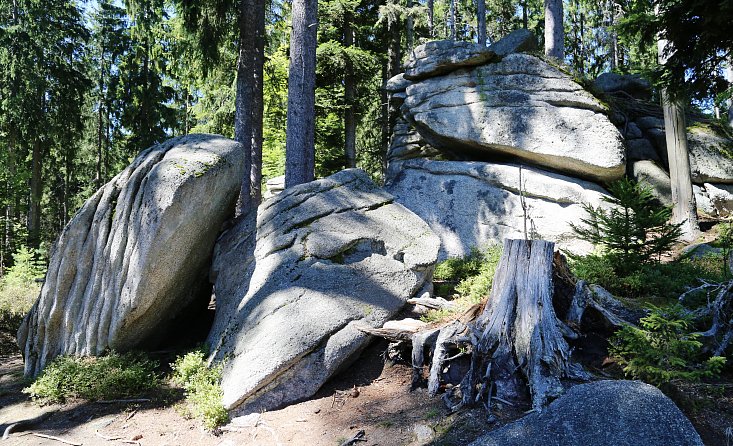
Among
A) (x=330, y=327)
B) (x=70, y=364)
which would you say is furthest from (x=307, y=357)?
(x=70, y=364)

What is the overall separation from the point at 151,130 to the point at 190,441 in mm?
19864

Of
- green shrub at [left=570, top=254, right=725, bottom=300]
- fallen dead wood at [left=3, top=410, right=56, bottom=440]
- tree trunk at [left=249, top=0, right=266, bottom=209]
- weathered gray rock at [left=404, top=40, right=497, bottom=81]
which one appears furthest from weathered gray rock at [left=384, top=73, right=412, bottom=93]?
fallen dead wood at [left=3, top=410, right=56, bottom=440]

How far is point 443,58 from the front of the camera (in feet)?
41.1

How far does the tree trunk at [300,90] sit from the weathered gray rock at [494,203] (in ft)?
10.2

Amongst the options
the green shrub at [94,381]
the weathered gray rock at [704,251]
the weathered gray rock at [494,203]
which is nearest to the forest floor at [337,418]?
the green shrub at [94,381]

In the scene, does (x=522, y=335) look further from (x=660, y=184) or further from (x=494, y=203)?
(x=660, y=184)

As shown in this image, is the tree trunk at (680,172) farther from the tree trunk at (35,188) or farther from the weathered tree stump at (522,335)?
the tree trunk at (35,188)

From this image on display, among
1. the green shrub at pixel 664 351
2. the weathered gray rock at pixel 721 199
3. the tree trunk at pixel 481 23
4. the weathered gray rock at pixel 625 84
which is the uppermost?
the tree trunk at pixel 481 23

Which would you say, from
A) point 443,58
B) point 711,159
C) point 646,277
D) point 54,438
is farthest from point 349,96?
point 54,438

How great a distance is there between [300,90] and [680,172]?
908 centimetres

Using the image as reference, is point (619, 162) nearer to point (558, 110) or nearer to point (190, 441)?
point (558, 110)

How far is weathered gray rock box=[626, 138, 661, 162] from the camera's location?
1258 centimetres

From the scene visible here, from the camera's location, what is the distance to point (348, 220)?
296 inches

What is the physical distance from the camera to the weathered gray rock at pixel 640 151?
41.3 feet
